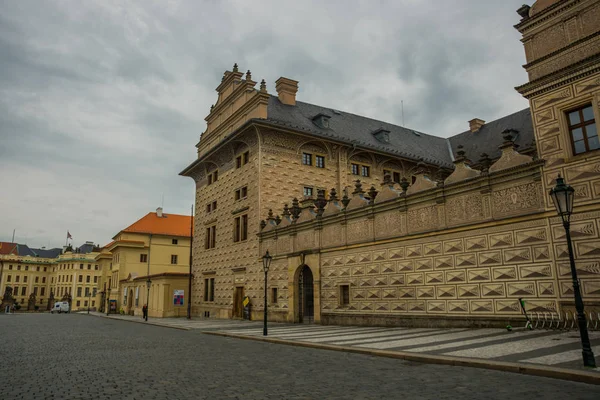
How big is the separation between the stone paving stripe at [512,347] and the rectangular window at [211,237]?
23962mm

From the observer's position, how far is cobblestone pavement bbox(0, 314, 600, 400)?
570 cm

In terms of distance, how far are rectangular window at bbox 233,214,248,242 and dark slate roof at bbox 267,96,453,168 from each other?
254 inches

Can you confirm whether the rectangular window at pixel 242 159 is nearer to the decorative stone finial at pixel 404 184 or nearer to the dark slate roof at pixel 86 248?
the decorative stone finial at pixel 404 184

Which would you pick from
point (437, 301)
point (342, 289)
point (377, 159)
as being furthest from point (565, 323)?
point (377, 159)

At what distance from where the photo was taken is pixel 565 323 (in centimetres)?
1165

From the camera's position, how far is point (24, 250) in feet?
326

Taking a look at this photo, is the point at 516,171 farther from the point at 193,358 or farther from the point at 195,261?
the point at 195,261

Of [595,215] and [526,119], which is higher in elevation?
[526,119]

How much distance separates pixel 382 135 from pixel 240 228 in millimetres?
12159

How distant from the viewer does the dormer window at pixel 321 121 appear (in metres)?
28.5

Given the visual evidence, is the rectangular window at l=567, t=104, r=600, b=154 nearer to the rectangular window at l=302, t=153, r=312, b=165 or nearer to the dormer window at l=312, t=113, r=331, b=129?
the rectangular window at l=302, t=153, r=312, b=165

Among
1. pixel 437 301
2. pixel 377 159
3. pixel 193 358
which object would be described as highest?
pixel 377 159

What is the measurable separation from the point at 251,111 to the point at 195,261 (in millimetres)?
13078

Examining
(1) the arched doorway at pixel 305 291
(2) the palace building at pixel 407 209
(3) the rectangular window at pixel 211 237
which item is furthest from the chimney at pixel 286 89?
(1) the arched doorway at pixel 305 291
